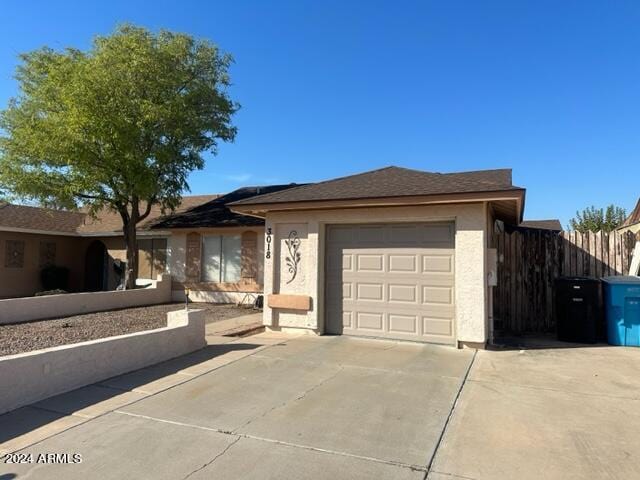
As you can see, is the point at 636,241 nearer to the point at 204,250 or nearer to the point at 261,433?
the point at 261,433

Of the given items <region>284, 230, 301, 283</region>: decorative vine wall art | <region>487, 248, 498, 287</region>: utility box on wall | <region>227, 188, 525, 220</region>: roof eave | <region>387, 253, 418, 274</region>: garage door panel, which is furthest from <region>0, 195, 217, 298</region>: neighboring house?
<region>487, 248, 498, 287</region>: utility box on wall

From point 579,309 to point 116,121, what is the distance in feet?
47.0

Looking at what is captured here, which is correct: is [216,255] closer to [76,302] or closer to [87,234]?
[76,302]

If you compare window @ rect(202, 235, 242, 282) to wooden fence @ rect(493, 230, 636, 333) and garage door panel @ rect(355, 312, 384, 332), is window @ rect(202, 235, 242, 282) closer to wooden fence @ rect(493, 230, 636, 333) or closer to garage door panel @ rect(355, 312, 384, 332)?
garage door panel @ rect(355, 312, 384, 332)

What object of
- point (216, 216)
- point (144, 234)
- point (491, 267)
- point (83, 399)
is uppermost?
point (216, 216)

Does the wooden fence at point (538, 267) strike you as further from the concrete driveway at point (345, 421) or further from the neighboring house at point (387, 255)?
the concrete driveway at point (345, 421)

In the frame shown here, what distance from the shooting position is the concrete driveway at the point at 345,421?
3576 mm

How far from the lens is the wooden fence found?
967cm

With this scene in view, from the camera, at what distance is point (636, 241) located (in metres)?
9.38

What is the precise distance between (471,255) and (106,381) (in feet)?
20.7

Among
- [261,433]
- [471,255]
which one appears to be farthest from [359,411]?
[471,255]

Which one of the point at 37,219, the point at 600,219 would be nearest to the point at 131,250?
the point at 37,219

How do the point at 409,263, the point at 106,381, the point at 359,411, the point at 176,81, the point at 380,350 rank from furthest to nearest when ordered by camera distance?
the point at 176,81 → the point at 409,263 → the point at 380,350 → the point at 106,381 → the point at 359,411

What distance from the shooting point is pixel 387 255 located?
8695 millimetres
